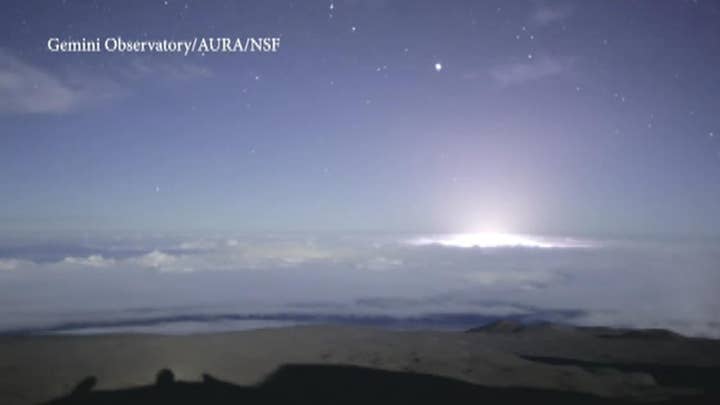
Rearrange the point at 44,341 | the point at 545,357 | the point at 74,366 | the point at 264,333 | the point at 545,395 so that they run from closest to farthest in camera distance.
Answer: the point at 545,395, the point at 74,366, the point at 44,341, the point at 545,357, the point at 264,333

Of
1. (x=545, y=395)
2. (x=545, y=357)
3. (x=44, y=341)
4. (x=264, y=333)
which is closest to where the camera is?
(x=545, y=395)

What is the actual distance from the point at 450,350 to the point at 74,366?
11.9 meters

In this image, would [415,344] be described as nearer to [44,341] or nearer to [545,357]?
[545,357]

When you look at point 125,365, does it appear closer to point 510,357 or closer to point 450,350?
point 450,350

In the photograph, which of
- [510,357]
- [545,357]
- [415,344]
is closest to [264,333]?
[415,344]

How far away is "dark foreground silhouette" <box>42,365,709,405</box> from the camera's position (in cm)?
1271

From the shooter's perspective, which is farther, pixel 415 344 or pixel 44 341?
pixel 415 344

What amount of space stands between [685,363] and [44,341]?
22.0m

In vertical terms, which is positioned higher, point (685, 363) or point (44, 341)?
point (44, 341)

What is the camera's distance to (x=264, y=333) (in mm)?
20312

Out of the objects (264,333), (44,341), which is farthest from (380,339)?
(44,341)

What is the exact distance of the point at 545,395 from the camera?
13.2 m

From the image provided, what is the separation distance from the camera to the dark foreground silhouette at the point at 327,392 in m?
12.7

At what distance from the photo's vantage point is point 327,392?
13539 millimetres
